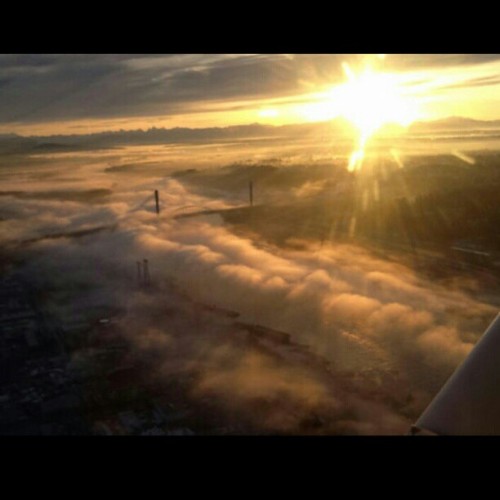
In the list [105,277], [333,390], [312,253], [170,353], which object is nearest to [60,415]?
[170,353]

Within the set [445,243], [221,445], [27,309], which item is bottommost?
[27,309]

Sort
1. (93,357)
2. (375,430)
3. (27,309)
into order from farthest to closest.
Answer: (27,309), (93,357), (375,430)

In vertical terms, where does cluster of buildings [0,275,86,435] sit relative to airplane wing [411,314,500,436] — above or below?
below

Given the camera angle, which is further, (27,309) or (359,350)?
(27,309)

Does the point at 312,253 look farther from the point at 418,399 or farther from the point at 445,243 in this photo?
the point at 418,399

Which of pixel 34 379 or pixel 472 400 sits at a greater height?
pixel 472 400

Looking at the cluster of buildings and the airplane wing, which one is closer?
the airplane wing

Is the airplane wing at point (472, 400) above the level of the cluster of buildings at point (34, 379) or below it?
above

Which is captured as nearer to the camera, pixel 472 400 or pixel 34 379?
pixel 472 400

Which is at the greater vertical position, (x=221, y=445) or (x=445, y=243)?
(x=221, y=445)

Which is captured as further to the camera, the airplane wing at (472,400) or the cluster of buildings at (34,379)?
the cluster of buildings at (34,379)

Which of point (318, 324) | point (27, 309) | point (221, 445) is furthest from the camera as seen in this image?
point (27, 309)
